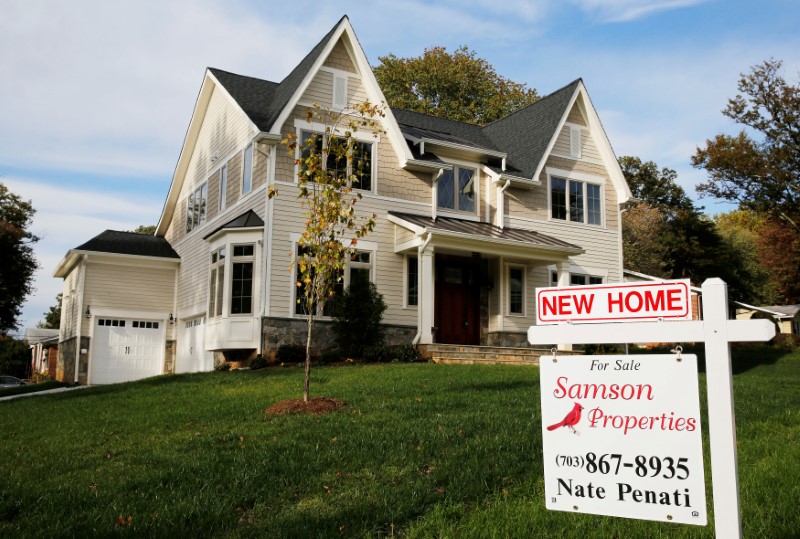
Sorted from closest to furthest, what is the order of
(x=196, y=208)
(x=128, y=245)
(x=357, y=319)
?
(x=357, y=319)
(x=196, y=208)
(x=128, y=245)

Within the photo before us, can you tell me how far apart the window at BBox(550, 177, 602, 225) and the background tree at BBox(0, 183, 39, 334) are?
21.4 m

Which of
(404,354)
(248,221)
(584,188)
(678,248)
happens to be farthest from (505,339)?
(678,248)

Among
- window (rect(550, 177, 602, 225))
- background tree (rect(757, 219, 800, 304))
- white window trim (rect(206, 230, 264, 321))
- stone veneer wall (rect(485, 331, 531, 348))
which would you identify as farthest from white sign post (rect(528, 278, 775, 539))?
background tree (rect(757, 219, 800, 304))

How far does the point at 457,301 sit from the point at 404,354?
151 inches

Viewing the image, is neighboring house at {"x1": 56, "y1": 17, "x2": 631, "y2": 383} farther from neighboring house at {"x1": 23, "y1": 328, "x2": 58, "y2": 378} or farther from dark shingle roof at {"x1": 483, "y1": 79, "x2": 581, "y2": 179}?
neighboring house at {"x1": 23, "y1": 328, "x2": 58, "y2": 378}

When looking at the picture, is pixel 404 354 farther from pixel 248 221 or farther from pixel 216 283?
pixel 216 283

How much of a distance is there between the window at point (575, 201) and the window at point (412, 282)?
5.31 m

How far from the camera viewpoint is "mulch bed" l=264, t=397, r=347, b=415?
922 centimetres

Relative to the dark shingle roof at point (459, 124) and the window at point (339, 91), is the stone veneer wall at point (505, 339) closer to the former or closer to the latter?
the dark shingle roof at point (459, 124)

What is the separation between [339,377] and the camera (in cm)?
1322

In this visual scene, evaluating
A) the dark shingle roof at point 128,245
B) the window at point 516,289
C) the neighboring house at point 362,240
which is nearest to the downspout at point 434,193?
the neighboring house at point 362,240

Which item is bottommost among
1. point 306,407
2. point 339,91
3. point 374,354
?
point 306,407

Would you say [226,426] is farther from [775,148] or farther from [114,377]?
[775,148]

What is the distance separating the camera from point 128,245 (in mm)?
24406
